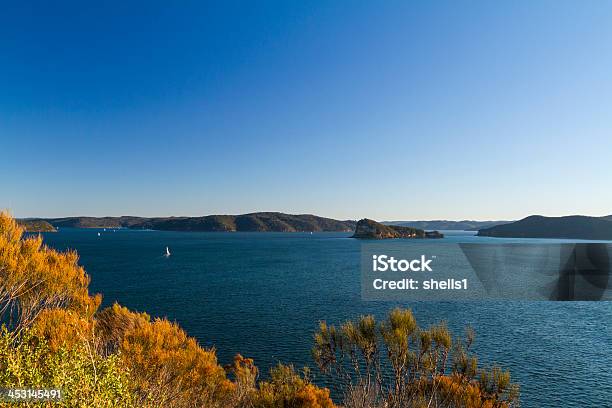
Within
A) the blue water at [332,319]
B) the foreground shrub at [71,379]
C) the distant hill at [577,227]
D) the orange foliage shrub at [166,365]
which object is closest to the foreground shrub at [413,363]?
the orange foliage shrub at [166,365]

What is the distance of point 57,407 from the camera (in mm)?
7242

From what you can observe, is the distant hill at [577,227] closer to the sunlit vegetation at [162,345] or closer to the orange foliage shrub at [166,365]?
the sunlit vegetation at [162,345]

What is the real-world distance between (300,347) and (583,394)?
24.8 m

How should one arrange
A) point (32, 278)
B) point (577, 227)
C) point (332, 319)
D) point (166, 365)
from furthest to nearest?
point (577, 227) → point (332, 319) → point (32, 278) → point (166, 365)

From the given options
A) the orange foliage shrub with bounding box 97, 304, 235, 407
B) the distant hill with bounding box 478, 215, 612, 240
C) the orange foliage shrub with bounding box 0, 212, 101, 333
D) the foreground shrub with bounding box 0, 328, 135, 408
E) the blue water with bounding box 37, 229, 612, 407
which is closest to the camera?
the foreground shrub with bounding box 0, 328, 135, 408

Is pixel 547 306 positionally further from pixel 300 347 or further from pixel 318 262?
pixel 318 262

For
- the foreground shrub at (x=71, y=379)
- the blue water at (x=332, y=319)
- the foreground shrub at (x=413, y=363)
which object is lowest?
the blue water at (x=332, y=319)

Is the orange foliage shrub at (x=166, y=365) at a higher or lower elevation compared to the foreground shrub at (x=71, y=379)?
lower

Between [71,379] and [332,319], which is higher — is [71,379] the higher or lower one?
the higher one

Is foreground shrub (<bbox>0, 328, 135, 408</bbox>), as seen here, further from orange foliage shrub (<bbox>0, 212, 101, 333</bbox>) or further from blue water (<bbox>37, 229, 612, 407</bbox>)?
blue water (<bbox>37, 229, 612, 407</bbox>)

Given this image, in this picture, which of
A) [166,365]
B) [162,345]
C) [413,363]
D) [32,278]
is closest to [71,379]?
[166,365]

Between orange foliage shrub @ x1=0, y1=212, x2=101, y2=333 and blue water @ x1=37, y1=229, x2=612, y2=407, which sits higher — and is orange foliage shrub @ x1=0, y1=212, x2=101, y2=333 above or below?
above

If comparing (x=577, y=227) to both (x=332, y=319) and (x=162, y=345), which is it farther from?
(x=162, y=345)

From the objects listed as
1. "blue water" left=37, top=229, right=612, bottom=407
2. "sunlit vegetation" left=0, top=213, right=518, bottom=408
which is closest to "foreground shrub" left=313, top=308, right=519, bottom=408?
"sunlit vegetation" left=0, top=213, right=518, bottom=408
